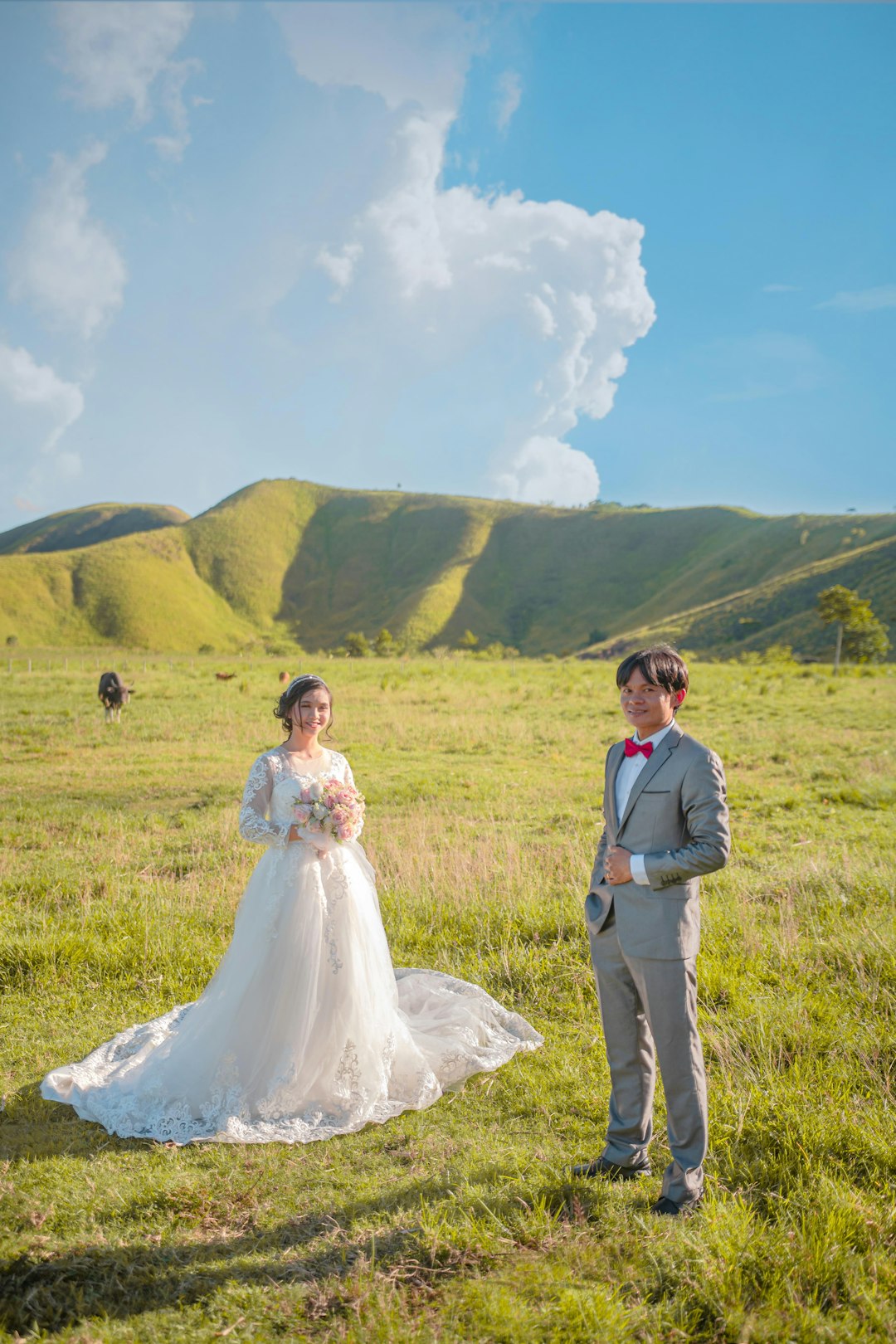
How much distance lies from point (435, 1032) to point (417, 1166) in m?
1.20

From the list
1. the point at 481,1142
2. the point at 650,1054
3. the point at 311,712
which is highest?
the point at 311,712

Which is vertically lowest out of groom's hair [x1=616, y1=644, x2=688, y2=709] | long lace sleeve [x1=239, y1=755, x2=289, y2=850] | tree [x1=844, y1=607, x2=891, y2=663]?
long lace sleeve [x1=239, y1=755, x2=289, y2=850]

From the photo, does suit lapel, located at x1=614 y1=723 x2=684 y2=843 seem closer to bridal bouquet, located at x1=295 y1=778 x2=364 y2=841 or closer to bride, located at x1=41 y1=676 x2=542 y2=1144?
bridal bouquet, located at x1=295 y1=778 x2=364 y2=841

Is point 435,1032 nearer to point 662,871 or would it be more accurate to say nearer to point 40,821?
point 662,871

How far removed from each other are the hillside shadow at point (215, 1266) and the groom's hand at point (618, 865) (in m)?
1.45

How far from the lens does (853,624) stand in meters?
42.0

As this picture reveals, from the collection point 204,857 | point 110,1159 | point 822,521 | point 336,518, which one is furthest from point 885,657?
point 336,518

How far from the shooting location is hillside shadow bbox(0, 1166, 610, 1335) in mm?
2979

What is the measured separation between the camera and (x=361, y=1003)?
15.1 feet

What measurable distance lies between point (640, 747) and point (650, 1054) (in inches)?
58.8

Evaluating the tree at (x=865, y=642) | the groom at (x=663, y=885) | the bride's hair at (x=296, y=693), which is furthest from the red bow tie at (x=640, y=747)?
the tree at (x=865, y=642)

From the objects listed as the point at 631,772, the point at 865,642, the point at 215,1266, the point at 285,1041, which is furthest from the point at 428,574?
the point at 215,1266

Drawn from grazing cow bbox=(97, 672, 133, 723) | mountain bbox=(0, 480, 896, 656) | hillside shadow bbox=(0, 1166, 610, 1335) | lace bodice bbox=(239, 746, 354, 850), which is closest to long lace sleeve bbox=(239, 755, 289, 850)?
lace bodice bbox=(239, 746, 354, 850)

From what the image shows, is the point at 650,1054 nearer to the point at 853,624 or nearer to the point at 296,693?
the point at 296,693
